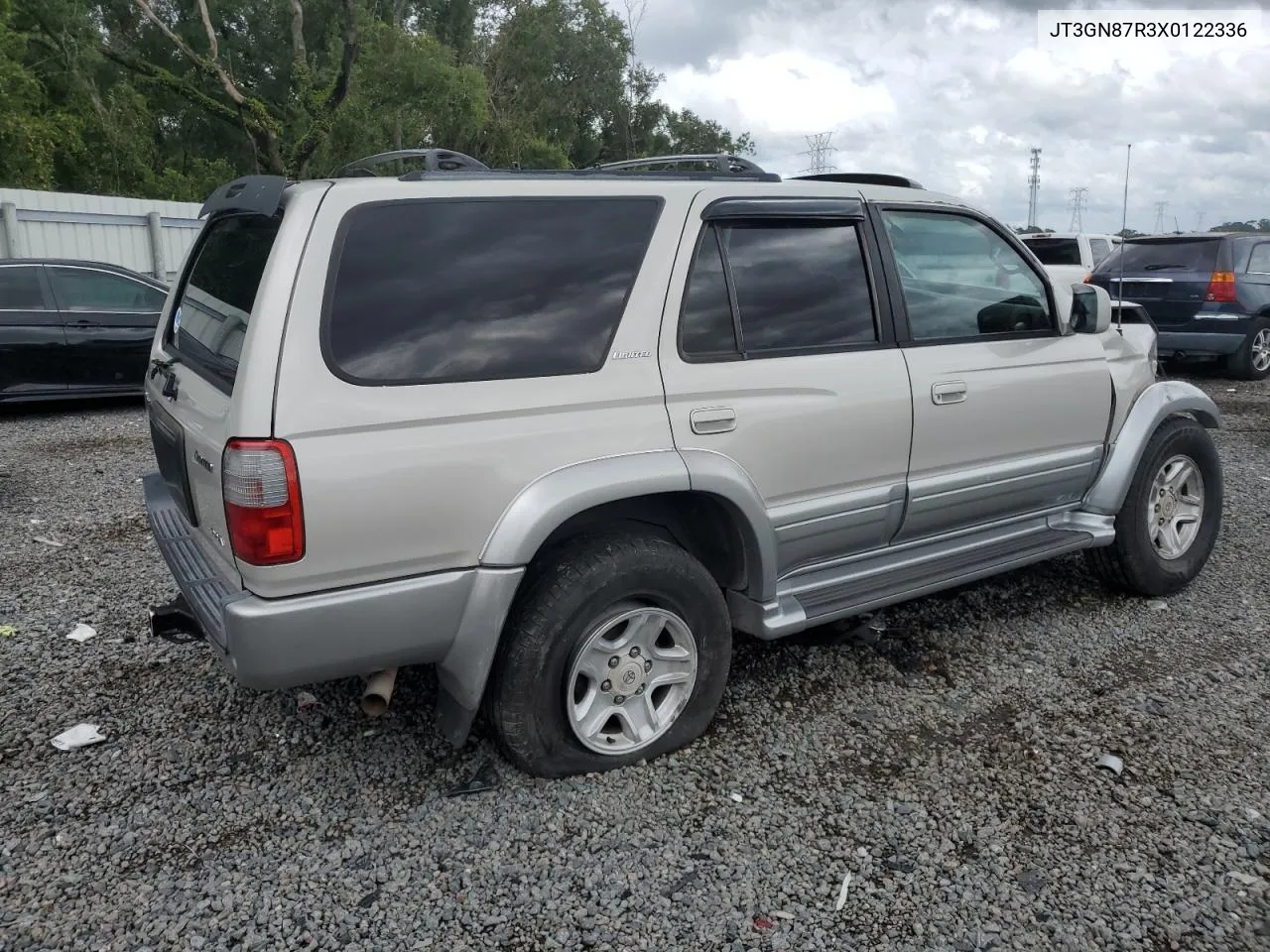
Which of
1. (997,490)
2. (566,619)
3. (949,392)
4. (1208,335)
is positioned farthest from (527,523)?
(1208,335)

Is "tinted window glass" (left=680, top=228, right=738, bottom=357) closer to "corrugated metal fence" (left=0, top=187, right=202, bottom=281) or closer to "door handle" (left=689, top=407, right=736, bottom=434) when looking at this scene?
"door handle" (left=689, top=407, right=736, bottom=434)

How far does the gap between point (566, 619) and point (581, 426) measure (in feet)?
1.84

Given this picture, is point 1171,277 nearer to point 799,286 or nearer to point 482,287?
point 799,286

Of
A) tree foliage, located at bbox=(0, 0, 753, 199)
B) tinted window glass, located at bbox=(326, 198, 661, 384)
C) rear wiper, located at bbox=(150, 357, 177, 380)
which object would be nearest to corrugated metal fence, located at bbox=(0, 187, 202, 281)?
tree foliage, located at bbox=(0, 0, 753, 199)

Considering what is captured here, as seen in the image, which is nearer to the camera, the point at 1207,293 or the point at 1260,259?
the point at 1207,293

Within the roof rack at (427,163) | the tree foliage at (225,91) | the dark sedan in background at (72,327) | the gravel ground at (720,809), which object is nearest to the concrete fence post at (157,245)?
the dark sedan in background at (72,327)

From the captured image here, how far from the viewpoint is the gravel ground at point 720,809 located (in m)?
2.56

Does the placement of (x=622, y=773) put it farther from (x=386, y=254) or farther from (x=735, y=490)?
(x=386, y=254)

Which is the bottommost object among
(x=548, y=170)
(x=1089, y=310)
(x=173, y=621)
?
(x=173, y=621)

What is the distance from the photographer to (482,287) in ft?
9.38

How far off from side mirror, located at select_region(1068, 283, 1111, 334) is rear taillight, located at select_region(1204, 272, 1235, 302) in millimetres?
8037

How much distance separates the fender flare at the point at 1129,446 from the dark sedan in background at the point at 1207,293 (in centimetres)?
709

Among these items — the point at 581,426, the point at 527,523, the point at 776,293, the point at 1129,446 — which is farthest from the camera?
the point at 1129,446

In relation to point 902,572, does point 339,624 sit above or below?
above
